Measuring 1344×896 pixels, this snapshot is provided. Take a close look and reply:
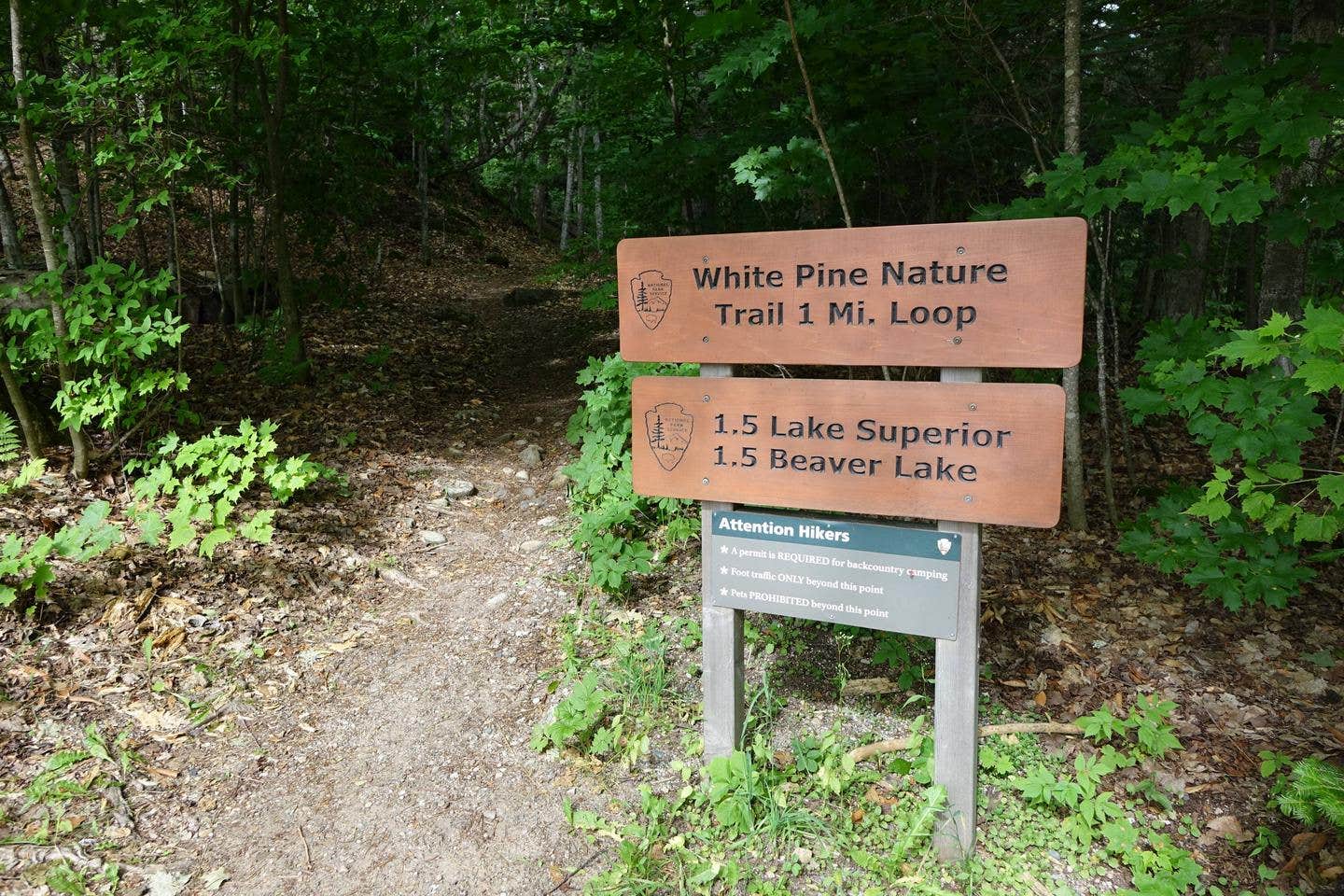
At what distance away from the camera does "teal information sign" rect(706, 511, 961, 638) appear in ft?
9.12

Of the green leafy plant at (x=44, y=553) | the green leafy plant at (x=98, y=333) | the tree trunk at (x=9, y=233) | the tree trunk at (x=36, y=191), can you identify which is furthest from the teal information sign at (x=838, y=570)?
the tree trunk at (x=9, y=233)

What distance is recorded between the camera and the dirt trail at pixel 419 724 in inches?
118

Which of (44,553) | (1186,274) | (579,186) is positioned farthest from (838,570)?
(579,186)

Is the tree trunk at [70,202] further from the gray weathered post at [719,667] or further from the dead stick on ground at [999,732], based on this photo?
the dead stick on ground at [999,732]

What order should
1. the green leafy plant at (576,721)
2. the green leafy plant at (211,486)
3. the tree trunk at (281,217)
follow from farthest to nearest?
the tree trunk at (281,217), the green leafy plant at (211,486), the green leafy plant at (576,721)

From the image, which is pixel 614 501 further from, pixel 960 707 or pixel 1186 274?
pixel 1186 274

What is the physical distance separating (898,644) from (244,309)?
7891 mm

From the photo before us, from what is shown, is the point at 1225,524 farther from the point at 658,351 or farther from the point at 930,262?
the point at 658,351

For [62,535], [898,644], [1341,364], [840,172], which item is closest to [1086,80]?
[840,172]

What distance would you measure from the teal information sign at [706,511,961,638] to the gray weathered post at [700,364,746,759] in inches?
1.5

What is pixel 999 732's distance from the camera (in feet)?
11.5

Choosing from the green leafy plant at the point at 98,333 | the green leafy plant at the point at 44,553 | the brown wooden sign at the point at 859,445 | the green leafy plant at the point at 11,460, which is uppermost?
the green leafy plant at the point at 98,333

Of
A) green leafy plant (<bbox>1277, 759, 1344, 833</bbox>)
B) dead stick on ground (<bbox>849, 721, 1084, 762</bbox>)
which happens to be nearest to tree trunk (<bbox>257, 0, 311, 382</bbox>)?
dead stick on ground (<bbox>849, 721, 1084, 762</bbox>)

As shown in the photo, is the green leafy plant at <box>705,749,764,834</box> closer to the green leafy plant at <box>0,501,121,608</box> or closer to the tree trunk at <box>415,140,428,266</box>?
the green leafy plant at <box>0,501,121,608</box>
